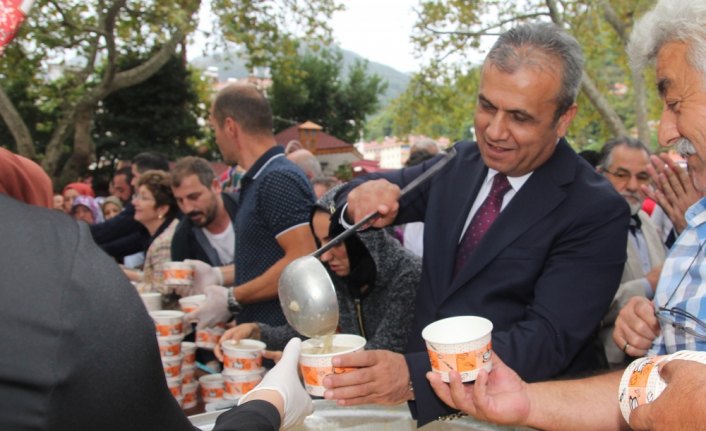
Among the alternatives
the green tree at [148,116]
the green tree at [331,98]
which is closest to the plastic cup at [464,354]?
the green tree at [148,116]

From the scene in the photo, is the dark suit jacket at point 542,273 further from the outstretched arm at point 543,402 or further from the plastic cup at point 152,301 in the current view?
the plastic cup at point 152,301

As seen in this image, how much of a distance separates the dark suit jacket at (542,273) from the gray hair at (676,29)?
0.43 m

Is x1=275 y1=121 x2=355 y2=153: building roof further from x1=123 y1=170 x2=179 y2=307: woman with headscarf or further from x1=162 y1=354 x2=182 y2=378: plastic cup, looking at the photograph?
x1=162 y1=354 x2=182 y2=378: plastic cup

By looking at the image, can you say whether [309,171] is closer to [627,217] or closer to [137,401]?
[627,217]

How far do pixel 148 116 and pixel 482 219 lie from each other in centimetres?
1786

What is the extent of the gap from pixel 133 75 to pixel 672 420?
12.6 m

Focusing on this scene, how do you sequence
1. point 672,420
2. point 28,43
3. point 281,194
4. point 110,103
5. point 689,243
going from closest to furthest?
point 672,420 < point 689,243 < point 281,194 < point 28,43 < point 110,103

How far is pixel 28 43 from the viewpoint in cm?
1156

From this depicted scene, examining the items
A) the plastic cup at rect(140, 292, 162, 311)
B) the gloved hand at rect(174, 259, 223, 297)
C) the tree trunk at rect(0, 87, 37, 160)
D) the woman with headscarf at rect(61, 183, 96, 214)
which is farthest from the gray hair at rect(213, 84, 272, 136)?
the tree trunk at rect(0, 87, 37, 160)

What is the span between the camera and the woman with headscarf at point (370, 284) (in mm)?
2406

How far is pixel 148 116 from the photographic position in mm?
18188

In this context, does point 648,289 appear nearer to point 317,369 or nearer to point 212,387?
point 317,369

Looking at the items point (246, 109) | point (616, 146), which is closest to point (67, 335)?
point (246, 109)

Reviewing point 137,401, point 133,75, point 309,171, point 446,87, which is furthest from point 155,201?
point 446,87
